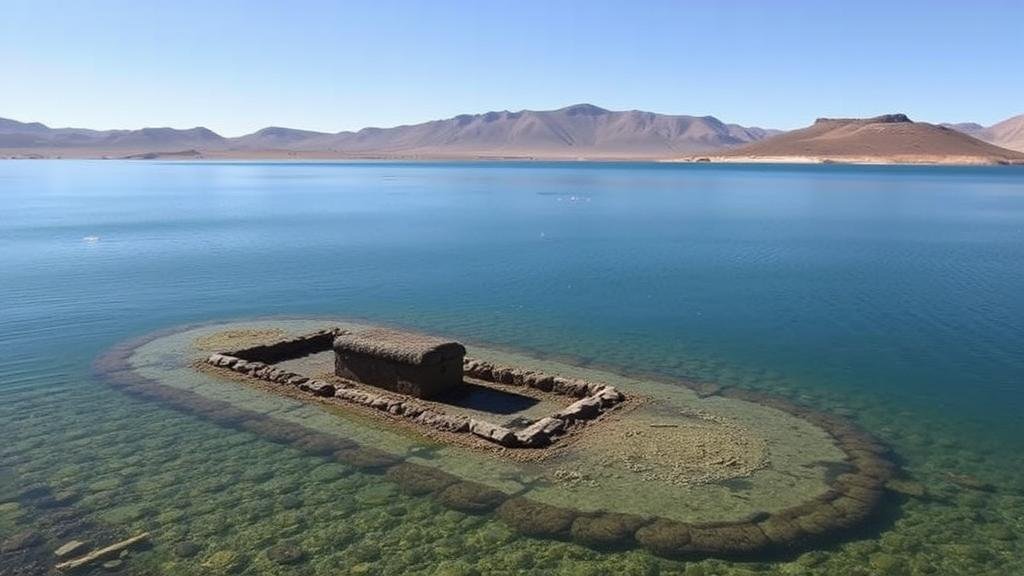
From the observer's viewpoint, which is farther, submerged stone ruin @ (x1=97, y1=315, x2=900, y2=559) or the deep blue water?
the deep blue water

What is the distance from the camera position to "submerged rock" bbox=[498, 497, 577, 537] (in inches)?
441

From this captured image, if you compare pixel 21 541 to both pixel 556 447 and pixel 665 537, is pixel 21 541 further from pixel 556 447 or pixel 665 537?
pixel 665 537

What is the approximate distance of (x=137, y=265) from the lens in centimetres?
3719

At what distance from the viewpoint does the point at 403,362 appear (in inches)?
666

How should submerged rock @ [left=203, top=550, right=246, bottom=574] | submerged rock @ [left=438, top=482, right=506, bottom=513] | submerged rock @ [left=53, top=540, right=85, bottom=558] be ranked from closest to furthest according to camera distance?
submerged rock @ [left=203, top=550, right=246, bottom=574]
submerged rock @ [left=53, top=540, right=85, bottom=558]
submerged rock @ [left=438, top=482, right=506, bottom=513]

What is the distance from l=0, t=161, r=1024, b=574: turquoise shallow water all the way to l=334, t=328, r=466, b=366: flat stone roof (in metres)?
3.64

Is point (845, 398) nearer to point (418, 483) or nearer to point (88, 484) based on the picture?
point (418, 483)

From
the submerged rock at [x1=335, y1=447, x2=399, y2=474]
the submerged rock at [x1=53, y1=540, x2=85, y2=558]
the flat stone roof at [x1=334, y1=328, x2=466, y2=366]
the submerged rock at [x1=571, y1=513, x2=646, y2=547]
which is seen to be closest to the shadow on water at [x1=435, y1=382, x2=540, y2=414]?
the flat stone roof at [x1=334, y1=328, x2=466, y2=366]

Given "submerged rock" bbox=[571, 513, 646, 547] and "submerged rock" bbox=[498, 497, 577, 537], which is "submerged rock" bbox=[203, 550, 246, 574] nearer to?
"submerged rock" bbox=[498, 497, 577, 537]

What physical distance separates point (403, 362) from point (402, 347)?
362 millimetres

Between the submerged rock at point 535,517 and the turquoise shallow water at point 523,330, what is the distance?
0.25 meters

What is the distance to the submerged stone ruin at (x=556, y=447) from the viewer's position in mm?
11297

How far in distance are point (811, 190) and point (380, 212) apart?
62.0 m

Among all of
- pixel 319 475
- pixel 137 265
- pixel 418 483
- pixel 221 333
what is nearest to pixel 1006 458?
pixel 418 483
